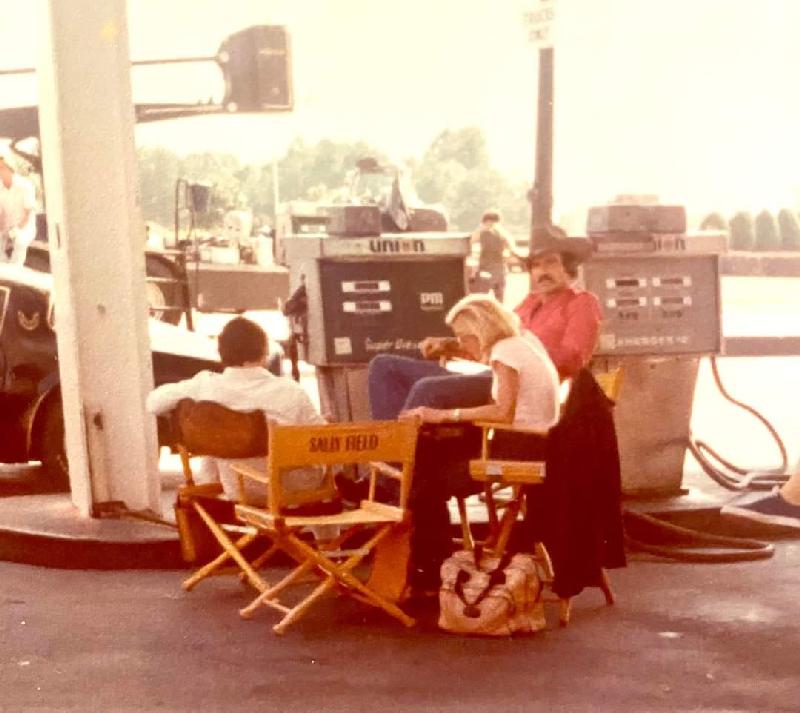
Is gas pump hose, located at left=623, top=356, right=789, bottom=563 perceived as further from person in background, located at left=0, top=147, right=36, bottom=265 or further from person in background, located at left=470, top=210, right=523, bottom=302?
person in background, located at left=470, top=210, right=523, bottom=302

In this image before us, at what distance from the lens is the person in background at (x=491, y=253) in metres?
23.8

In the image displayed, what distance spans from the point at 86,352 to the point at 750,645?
3948mm

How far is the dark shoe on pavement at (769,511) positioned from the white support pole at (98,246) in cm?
304

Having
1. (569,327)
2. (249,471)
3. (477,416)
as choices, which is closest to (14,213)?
(569,327)

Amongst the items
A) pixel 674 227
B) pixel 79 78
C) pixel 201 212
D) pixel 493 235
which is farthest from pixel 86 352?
pixel 493 235

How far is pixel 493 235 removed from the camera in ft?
77.7

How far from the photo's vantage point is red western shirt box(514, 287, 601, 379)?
796 cm

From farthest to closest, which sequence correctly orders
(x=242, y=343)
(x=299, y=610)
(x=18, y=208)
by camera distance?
(x=18, y=208)
(x=242, y=343)
(x=299, y=610)

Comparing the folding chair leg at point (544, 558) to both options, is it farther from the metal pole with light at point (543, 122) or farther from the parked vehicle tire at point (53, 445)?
the parked vehicle tire at point (53, 445)

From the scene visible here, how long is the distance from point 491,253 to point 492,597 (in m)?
17.7

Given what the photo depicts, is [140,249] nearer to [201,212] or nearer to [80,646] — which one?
[80,646]

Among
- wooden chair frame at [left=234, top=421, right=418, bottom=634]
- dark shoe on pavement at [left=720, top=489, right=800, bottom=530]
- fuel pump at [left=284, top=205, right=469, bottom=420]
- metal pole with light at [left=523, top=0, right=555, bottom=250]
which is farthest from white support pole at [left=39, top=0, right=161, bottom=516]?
dark shoe on pavement at [left=720, top=489, right=800, bottom=530]

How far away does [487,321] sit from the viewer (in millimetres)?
7168

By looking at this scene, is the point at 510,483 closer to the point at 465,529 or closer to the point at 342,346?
the point at 465,529
